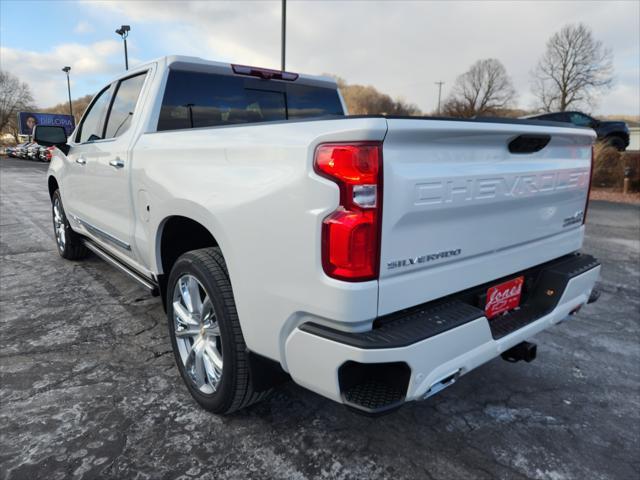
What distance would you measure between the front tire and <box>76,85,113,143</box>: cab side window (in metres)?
2.11

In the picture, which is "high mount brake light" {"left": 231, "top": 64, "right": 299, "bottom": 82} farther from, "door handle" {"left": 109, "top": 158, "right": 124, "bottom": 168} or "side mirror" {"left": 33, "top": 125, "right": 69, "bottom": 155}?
"side mirror" {"left": 33, "top": 125, "right": 69, "bottom": 155}

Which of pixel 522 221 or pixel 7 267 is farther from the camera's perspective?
pixel 7 267

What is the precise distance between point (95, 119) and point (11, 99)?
7482 cm

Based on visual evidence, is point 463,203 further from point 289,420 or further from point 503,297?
point 289,420

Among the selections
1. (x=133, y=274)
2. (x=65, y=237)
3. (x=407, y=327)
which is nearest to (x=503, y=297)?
(x=407, y=327)

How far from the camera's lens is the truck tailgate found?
1635mm

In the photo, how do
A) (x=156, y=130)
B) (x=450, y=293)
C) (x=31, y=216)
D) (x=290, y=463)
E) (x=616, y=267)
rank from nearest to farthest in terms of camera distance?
(x=450, y=293) → (x=290, y=463) → (x=156, y=130) → (x=616, y=267) → (x=31, y=216)

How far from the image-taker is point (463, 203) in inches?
72.4

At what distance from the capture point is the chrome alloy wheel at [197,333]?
2.36 meters

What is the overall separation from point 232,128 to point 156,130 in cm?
112

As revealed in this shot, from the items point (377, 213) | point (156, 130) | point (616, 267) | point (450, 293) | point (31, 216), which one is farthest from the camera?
point (31, 216)

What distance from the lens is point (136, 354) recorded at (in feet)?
10.3

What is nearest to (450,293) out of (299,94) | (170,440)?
(170,440)

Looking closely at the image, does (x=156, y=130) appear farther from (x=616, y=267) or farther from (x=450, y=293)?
(x=616, y=267)
